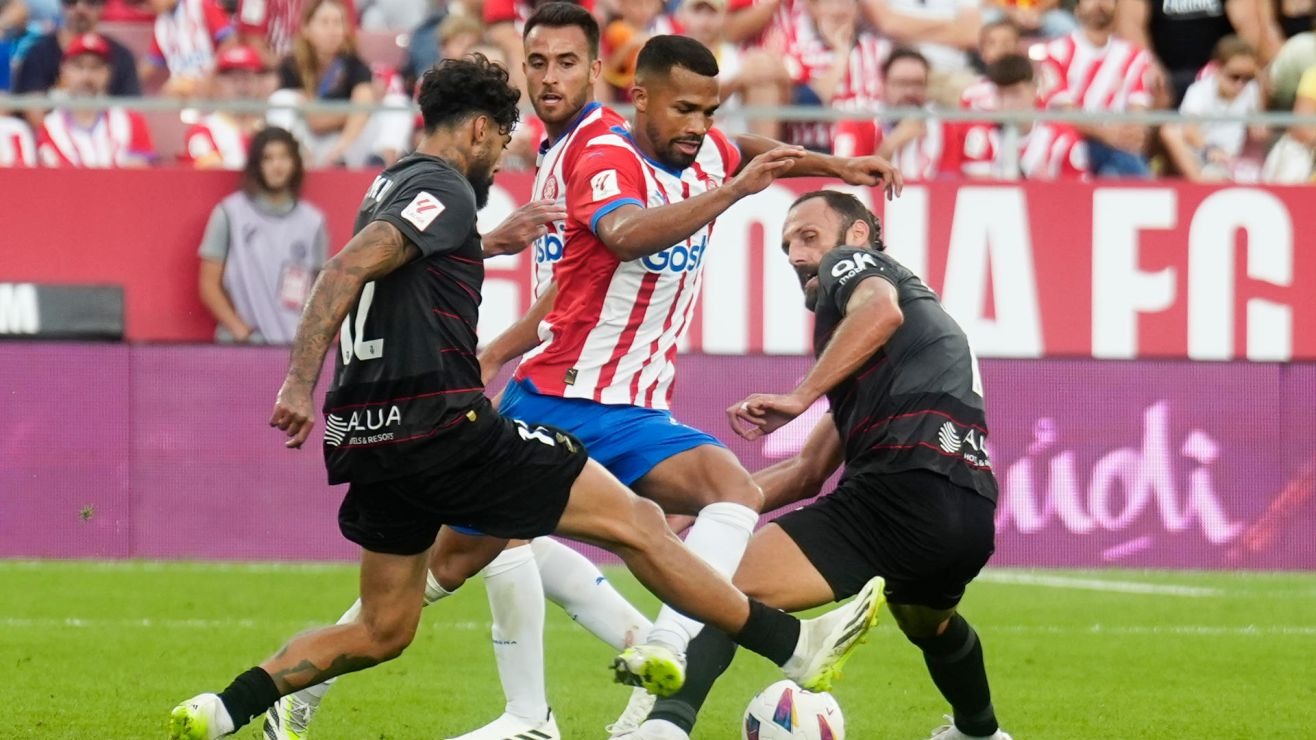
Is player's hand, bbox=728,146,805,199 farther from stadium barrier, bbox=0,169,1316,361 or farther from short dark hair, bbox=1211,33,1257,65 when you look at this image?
short dark hair, bbox=1211,33,1257,65

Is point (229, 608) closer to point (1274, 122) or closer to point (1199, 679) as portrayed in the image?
point (1199, 679)

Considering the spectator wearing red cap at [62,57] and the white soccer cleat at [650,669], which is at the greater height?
the spectator wearing red cap at [62,57]

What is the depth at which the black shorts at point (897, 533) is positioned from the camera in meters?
6.07

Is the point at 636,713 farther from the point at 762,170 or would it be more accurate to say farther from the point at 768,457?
the point at 768,457

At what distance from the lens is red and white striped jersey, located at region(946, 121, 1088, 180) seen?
12664 mm

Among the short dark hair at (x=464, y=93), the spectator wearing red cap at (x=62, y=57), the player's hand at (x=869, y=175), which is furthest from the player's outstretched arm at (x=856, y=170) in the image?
the spectator wearing red cap at (x=62, y=57)

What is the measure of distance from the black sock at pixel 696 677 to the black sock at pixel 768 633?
43 centimetres

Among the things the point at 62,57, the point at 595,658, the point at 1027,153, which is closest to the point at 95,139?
the point at 62,57

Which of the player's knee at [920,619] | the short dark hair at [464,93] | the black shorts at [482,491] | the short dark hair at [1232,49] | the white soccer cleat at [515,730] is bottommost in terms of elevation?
the white soccer cleat at [515,730]

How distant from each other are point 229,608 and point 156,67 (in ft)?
17.4

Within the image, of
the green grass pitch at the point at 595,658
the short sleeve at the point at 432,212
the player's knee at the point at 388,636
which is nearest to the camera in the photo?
the short sleeve at the point at 432,212

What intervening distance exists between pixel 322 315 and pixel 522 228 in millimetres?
1279

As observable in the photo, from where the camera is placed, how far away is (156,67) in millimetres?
14047

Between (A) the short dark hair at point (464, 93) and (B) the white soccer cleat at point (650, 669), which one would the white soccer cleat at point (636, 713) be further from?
(A) the short dark hair at point (464, 93)
